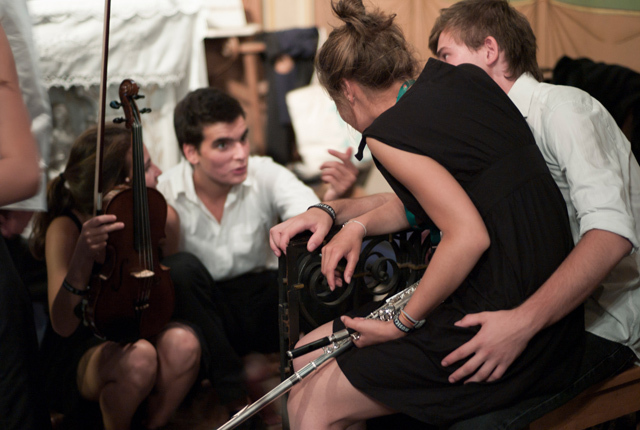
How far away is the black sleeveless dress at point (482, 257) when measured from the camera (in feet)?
3.33

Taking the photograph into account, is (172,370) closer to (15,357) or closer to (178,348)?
(178,348)

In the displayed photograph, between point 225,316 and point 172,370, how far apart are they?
278 millimetres

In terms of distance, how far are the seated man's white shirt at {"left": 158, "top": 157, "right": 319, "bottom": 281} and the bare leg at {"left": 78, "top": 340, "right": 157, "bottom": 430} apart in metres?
0.49

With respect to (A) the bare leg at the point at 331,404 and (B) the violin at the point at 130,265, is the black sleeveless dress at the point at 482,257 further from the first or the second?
(B) the violin at the point at 130,265

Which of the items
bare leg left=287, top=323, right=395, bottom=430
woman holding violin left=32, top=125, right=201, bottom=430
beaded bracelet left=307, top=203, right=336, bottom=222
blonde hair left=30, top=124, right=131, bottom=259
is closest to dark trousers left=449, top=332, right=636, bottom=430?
bare leg left=287, top=323, right=395, bottom=430

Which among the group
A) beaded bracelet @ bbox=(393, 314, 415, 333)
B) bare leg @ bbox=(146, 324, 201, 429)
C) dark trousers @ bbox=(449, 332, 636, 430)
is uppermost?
beaded bracelet @ bbox=(393, 314, 415, 333)

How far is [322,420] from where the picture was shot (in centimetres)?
106

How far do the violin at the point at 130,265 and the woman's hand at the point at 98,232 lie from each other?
0.02m

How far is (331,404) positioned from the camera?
3.47 ft

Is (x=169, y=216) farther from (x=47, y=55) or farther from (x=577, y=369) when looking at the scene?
(x=577, y=369)

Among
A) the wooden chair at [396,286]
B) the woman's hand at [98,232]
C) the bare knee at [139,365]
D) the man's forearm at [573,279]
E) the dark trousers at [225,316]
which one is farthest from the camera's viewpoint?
the dark trousers at [225,316]

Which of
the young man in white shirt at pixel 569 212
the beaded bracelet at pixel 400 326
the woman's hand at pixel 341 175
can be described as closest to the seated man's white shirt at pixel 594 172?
the young man in white shirt at pixel 569 212

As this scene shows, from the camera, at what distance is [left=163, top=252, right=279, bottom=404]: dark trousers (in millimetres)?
1757

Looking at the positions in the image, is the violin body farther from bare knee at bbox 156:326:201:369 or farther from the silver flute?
the silver flute
